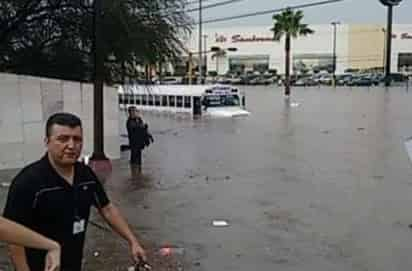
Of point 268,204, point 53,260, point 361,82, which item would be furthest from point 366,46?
point 53,260

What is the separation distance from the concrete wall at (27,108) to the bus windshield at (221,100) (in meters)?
29.8

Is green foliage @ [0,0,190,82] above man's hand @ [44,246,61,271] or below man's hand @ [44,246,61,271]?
above

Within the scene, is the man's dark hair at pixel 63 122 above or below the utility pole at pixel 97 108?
above

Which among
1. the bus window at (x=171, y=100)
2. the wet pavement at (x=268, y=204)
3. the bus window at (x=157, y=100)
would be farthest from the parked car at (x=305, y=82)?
the wet pavement at (x=268, y=204)

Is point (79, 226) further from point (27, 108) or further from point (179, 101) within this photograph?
point (179, 101)

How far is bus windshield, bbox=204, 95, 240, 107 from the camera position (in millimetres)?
47431

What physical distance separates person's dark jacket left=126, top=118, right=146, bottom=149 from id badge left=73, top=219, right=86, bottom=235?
45.2 ft

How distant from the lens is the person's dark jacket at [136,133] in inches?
692

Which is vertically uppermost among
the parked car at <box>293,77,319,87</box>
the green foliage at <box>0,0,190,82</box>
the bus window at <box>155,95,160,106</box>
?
the green foliage at <box>0,0,190,82</box>

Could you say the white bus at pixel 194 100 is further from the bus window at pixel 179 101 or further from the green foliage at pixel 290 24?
the green foliage at pixel 290 24

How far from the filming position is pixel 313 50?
128375 mm

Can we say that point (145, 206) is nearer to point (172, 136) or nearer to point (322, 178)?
point (322, 178)

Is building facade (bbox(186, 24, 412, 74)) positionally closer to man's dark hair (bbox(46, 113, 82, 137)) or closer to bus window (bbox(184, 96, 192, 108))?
bus window (bbox(184, 96, 192, 108))

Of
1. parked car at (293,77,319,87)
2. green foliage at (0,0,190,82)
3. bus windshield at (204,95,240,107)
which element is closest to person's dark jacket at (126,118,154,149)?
green foliage at (0,0,190,82)
